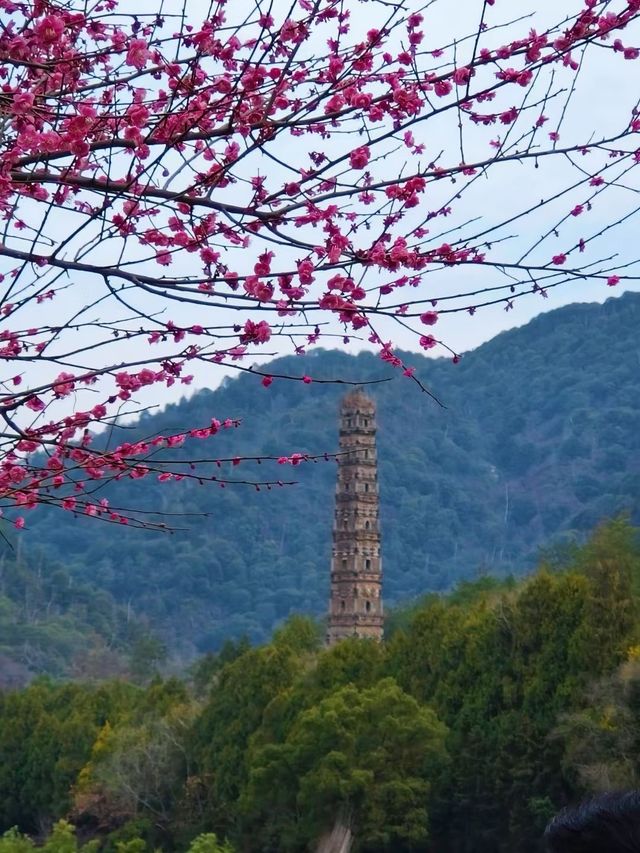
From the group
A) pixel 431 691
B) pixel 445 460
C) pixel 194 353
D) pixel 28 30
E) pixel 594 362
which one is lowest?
pixel 431 691

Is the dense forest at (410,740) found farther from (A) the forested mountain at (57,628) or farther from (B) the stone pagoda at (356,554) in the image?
(A) the forested mountain at (57,628)

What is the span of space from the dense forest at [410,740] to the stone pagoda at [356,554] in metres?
12.8

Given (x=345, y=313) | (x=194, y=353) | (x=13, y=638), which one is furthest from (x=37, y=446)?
(x=13, y=638)

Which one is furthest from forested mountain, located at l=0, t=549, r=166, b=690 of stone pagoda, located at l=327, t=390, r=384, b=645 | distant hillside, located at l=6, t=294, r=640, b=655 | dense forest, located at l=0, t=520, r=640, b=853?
dense forest, located at l=0, t=520, r=640, b=853

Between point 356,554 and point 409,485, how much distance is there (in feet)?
310

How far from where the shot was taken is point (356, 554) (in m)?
52.6

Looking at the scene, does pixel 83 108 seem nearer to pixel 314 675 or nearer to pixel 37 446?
pixel 37 446

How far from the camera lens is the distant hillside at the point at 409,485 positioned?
132 meters

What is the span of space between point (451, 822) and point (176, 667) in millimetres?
73142

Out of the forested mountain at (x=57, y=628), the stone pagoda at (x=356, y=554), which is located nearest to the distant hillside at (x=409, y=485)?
the forested mountain at (x=57, y=628)

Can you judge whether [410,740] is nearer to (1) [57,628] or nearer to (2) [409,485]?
(1) [57,628]

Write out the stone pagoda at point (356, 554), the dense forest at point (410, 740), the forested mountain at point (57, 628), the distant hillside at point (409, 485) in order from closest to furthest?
the dense forest at point (410, 740) → the stone pagoda at point (356, 554) → the forested mountain at point (57, 628) → the distant hillside at point (409, 485)

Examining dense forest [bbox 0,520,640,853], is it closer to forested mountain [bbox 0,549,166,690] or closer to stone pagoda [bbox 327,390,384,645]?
stone pagoda [bbox 327,390,384,645]

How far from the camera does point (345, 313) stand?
21.1ft
